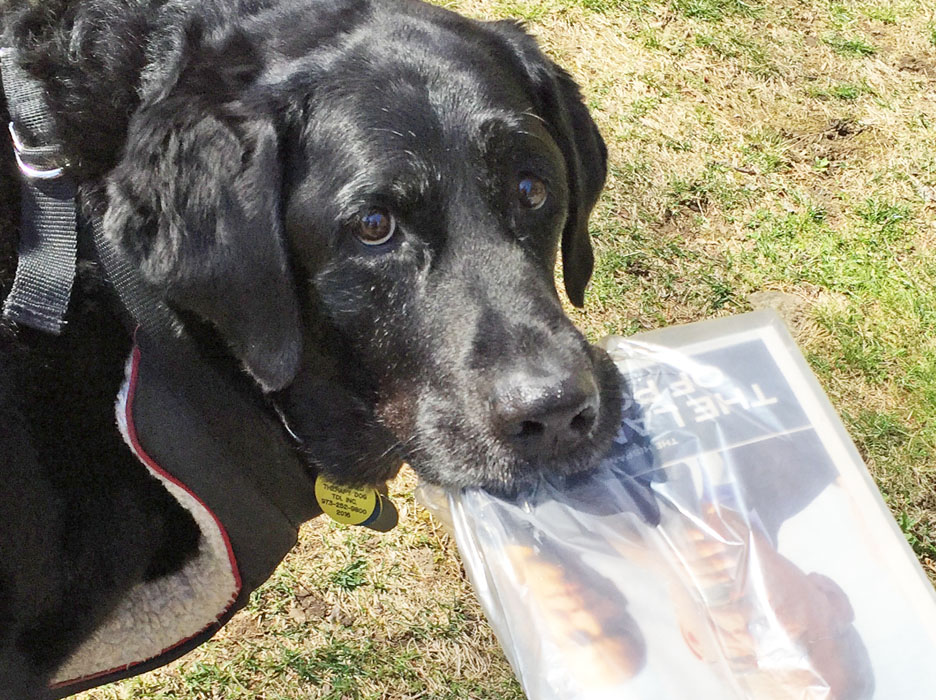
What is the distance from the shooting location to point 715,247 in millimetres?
3496

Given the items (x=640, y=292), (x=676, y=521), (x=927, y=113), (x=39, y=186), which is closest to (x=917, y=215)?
(x=927, y=113)

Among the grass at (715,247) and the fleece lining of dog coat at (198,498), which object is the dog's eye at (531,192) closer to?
the fleece lining of dog coat at (198,498)

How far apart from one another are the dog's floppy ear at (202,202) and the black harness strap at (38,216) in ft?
0.30

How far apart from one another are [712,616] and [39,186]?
1508 millimetres

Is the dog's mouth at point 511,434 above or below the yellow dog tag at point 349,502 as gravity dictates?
above

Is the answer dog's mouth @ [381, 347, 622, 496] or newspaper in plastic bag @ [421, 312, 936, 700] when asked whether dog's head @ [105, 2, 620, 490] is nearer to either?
dog's mouth @ [381, 347, 622, 496]

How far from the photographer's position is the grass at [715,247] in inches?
105

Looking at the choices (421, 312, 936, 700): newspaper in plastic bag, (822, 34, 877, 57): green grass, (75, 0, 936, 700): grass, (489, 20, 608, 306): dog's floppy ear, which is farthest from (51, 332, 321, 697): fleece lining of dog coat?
(822, 34, 877, 57): green grass

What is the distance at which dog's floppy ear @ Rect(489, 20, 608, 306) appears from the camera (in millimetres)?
2107

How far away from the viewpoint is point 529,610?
158 cm

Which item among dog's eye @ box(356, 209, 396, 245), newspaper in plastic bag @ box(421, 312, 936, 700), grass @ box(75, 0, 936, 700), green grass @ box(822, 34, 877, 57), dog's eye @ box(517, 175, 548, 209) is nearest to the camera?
newspaper in plastic bag @ box(421, 312, 936, 700)

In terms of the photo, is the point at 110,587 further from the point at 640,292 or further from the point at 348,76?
the point at 640,292

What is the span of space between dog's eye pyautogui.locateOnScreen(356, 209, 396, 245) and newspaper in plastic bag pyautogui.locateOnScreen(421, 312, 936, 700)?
56 cm

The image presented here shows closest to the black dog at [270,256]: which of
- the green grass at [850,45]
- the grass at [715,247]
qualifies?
the grass at [715,247]
